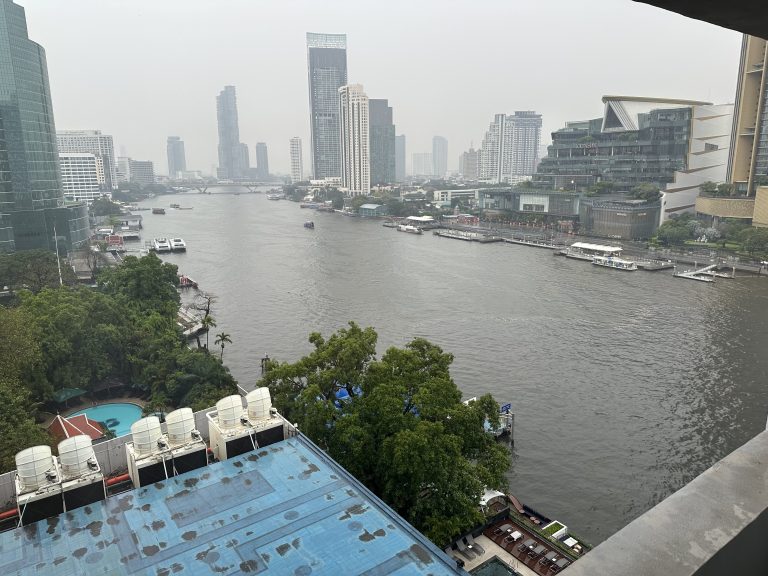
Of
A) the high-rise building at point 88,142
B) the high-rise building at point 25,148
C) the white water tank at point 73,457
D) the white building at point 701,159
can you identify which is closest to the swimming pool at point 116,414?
the white water tank at point 73,457

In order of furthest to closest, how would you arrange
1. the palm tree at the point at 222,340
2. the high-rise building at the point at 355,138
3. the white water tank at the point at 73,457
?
1. the high-rise building at the point at 355,138
2. the palm tree at the point at 222,340
3. the white water tank at the point at 73,457

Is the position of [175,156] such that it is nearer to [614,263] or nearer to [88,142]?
[88,142]

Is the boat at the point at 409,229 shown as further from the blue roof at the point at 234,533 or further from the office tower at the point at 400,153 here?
the office tower at the point at 400,153

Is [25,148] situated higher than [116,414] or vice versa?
[25,148]

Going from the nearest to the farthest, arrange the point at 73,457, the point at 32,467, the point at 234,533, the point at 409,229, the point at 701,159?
1. the point at 234,533
2. the point at 32,467
3. the point at 73,457
4. the point at 701,159
5. the point at 409,229

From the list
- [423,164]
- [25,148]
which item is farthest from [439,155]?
[25,148]

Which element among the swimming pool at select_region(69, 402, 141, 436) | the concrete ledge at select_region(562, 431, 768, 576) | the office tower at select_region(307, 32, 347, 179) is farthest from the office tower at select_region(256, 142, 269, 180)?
the concrete ledge at select_region(562, 431, 768, 576)

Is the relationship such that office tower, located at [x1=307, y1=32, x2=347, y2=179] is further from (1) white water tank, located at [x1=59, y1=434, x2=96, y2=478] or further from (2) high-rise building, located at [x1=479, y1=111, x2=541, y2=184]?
(1) white water tank, located at [x1=59, y1=434, x2=96, y2=478]
